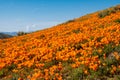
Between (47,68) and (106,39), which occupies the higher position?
(106,39)

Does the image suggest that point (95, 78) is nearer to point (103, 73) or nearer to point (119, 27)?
point (103, 73)

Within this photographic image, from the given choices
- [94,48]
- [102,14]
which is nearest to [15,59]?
[94,48]

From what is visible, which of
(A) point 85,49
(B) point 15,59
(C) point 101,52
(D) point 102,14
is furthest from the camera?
(D) point 102,14

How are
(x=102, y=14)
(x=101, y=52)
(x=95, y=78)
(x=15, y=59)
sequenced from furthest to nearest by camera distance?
(x=102, y=14) < (x=15, y=59) < (x=101, y=52) < (x=95, y=78)

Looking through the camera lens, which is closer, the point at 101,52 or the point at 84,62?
the point at 84,62

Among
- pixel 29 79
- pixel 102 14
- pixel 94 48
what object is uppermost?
pixel 102 14

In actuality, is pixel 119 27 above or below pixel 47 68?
above

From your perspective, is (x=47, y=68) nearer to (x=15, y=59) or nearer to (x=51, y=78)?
(x=51, y=78)

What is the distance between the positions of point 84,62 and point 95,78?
122 cm

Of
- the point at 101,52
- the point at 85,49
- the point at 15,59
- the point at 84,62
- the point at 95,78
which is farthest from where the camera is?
the point at 15,59

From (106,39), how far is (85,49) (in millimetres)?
1072

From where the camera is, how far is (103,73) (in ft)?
36.5

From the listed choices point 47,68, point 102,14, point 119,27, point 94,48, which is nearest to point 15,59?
point 47,68

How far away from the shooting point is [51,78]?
452 inches
